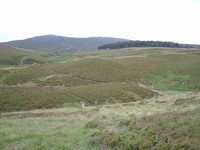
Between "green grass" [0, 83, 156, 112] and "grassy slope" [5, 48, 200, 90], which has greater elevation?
"grassy slope" [5, 48, 200, 90]

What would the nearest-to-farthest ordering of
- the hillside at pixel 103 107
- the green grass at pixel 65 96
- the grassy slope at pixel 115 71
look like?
the hillside at pixel 103 107 < the green grass at pixel 65 96 < the grassy slope at pixel 115 71

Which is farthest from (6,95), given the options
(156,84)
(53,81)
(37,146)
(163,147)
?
(156,84)

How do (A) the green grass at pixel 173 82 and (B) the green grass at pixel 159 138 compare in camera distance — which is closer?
(B) the green grass at pixel 159 138

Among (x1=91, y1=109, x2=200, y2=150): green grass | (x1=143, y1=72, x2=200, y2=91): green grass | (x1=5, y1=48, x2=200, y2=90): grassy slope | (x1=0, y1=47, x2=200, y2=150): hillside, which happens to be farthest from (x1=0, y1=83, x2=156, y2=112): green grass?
(x1=91, y1=109, x2=200, y2=150): green grass

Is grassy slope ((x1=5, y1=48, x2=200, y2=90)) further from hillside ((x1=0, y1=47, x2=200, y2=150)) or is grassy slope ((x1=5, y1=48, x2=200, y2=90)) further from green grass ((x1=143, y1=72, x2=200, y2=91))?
green grass ((x1=143, y1=72, x2=200, y2=91))

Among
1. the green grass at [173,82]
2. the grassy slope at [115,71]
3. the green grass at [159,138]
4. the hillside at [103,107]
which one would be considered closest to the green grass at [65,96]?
the hillside at [103,107]

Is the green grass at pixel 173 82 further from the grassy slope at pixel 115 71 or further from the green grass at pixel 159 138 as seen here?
Result: the green grass at pixel 159 138

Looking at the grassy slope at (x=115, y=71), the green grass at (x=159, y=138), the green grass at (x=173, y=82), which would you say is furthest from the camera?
the grassy slope at (x=115, y=71)

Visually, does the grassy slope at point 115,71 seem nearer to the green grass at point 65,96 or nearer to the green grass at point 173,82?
the green grass at point 173,82

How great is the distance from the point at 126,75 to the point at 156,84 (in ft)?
34.5

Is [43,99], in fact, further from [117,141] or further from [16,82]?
[117,141]

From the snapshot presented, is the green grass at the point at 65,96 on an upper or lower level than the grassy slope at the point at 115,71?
lower

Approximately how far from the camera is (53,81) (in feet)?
165

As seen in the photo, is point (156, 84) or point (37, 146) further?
point (156, 84)
